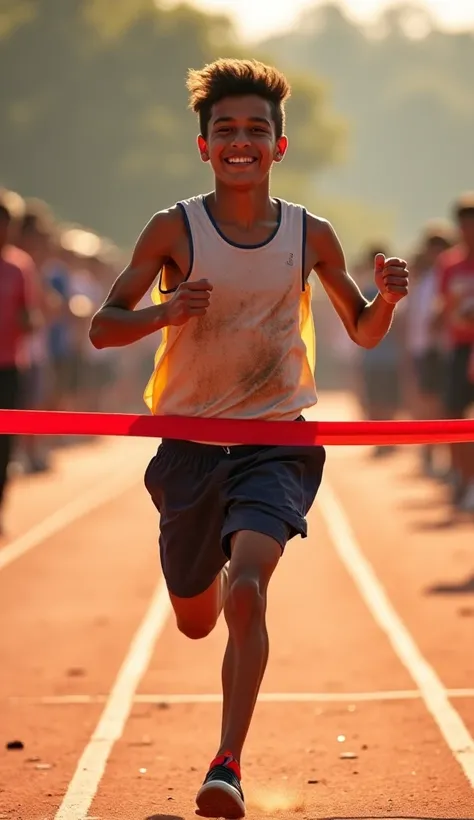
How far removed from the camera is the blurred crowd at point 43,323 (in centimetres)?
1305

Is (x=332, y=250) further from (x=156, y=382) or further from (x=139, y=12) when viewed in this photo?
(x=139, y=12)

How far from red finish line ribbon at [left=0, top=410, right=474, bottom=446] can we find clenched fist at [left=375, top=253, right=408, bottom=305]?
505mm

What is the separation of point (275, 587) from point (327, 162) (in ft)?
310

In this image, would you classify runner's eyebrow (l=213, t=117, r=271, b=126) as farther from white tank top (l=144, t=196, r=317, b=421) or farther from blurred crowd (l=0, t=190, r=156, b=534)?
blurred crowd (l=0, t=190, r=156, b=534)

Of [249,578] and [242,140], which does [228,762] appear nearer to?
[249,578]

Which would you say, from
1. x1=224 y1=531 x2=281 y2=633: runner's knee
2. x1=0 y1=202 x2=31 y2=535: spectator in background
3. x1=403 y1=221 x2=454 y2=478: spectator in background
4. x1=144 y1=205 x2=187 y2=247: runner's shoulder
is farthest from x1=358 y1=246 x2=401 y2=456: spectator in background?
x1=224 y1=531 x2=281 y2=633: runner's knee

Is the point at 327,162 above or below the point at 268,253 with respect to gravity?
above

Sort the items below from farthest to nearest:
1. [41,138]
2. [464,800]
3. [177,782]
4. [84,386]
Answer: [41,138]
[84,386]
[177,782]
[464,800]

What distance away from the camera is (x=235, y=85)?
6.22 meters

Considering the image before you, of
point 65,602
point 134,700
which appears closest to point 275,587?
point 65,602

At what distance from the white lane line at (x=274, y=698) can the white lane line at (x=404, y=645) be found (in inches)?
3.0

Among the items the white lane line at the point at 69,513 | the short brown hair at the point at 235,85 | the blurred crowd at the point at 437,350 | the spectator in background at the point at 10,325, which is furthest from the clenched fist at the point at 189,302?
the blurred crowd at the point at 437,350

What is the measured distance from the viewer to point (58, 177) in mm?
81812

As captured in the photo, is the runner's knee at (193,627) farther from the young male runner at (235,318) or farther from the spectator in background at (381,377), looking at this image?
the spectator in background at (381,377)
